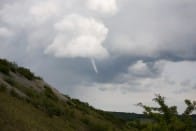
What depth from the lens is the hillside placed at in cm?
1895

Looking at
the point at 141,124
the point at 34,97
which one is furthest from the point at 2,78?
the point at 141,124

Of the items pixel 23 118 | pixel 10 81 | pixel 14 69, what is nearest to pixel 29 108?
pixel 23 118

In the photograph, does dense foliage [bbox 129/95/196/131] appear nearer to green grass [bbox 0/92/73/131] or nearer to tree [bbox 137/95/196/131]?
tree [bbox 137/95/196/131]

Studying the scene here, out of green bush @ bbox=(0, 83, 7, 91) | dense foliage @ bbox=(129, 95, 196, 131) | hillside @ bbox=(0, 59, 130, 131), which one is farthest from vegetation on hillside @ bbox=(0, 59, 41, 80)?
dense foliage @ bbox=(129, 95, 196, 131)

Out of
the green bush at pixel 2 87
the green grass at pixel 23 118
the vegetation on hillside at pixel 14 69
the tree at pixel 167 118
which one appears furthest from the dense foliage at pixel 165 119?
the vegetation on hillside at pixel 14 69

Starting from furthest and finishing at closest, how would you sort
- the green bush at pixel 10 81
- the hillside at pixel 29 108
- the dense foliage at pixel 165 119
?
1. the green bush at pixel 10 81
2. the hillside at pixel 29 108
3. the dense foliage at pixel 165 119

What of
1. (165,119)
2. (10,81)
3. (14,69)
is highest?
(14,69)

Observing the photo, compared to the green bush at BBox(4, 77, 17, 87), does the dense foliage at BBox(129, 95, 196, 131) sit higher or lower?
lower

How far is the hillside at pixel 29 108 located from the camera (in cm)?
A: 1895

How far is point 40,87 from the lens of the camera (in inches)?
1193

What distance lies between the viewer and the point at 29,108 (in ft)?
73.6

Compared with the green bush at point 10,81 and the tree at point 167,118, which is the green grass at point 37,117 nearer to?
the green bush at point 10,81

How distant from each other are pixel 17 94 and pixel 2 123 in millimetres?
6432

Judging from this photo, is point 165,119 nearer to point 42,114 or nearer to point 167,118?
point 167,118
